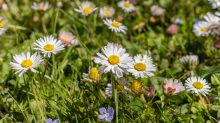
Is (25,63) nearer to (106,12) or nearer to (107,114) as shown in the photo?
(107,114)

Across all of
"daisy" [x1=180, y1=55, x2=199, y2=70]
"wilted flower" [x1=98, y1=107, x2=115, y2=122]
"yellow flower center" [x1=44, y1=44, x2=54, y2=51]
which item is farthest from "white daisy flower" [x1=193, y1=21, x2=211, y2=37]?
"yellow flower center" [x1=44, y1=44, x2=54, y2=51]

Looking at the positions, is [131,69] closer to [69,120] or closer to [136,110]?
[136,110]

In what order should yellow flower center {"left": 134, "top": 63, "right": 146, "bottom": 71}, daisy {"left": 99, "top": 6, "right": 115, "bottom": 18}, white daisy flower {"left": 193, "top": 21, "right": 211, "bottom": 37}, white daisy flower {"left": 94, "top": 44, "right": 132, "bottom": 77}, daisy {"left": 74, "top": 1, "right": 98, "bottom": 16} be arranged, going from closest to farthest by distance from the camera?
white daisy flower {"left": 94, "top": 44, "right": 132, "bottom": 77} → yellow flower center {"left": 134, "top": 63, "right": 146, "bottom": 71} → daisy {"left": 74, "top": 1, "right": 98, "bottom": 16} → white daisy flower {"left": 193, "top": 21, "right": 211, "bottom": 37} → daisy {"left": 99, "top": 6, "right": 115, "bottom": 18}

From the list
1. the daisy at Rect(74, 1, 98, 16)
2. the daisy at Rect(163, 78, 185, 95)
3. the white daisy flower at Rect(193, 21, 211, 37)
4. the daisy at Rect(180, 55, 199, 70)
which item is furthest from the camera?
the white daisy flower at Rect(193, 21, 211, 37)

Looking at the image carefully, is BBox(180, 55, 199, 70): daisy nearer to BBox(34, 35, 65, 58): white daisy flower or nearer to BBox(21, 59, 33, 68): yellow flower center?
BBox(34, 35, 65, 58): white daisy flower

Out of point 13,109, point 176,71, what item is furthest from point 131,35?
point 13,109

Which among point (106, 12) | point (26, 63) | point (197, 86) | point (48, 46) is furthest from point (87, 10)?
point (197, 86)

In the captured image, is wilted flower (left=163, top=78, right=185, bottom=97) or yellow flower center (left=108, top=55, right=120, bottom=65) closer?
yellow flower center (left=108, top=55, right=120, bottom=65)
